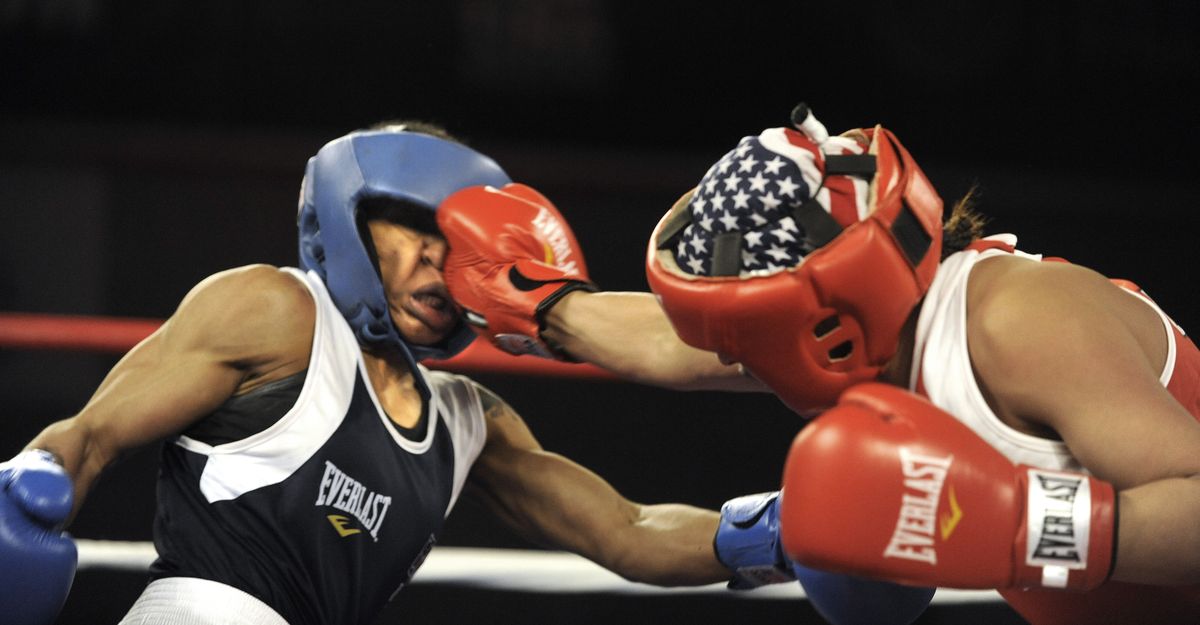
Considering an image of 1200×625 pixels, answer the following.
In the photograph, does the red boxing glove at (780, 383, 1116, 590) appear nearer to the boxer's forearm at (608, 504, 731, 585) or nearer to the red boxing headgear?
the red boxing headgear

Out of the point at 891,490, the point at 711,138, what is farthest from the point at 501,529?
the point at 711,138

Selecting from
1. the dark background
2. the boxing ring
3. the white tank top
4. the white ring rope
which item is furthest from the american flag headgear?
the dark background

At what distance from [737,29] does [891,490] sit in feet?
24.9

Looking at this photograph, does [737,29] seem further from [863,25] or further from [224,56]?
[224,56]

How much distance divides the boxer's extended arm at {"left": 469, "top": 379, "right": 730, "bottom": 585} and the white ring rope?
16.7 inches

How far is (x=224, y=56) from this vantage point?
8.62 m

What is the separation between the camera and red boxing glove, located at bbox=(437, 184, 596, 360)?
7.51ft

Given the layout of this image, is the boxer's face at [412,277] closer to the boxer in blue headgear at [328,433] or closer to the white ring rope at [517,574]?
the boxer in blue headgear at [328,433]

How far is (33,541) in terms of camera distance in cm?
171

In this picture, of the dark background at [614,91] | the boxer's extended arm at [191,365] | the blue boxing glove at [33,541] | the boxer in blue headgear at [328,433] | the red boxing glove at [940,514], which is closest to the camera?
the red boxing glove at [940,514]

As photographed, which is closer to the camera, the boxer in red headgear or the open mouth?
the boxer in red headgear

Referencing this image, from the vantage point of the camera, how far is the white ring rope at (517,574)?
301 centimetres

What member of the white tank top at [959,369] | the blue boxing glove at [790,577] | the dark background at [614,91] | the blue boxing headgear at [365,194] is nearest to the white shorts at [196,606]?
the blue boxing headgear at [365,194]

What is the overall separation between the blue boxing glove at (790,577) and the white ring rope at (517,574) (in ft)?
1.92
